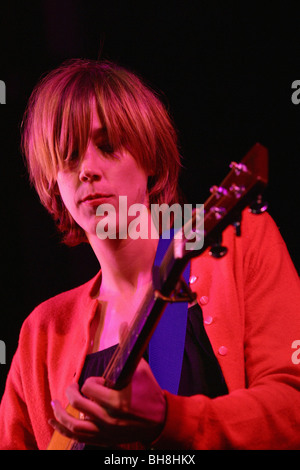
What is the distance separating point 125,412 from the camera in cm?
103

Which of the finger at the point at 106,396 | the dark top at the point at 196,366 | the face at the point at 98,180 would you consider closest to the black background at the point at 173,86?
the face at the point at 98,180

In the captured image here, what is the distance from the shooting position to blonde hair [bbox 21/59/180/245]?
4.97 feet

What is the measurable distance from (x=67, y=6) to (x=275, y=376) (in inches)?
59.9

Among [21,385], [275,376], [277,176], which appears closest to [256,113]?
[277,176]

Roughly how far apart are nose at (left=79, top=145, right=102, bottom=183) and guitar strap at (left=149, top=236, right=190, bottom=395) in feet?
1.30

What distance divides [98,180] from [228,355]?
23.9 inches

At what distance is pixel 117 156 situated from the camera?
58.7 inches

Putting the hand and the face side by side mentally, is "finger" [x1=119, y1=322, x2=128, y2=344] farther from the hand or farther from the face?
the face

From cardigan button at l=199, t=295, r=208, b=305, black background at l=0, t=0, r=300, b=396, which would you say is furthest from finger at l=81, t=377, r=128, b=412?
black background at l=0, t=0, r=300, b=396

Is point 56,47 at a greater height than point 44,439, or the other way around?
point 56,47

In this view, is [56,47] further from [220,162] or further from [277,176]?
[277,176]

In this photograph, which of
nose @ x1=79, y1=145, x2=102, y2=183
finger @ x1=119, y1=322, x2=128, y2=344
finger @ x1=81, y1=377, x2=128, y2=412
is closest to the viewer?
finger @ x1=81, y1=377, x2=128, y2=412

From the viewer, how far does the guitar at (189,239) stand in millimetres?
869

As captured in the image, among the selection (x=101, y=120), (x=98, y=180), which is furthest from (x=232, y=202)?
(x=101, y=120)
